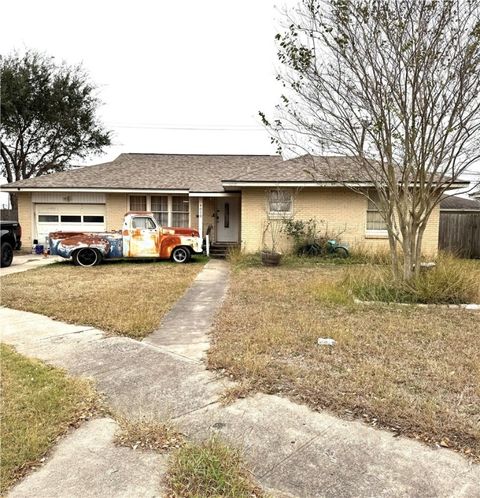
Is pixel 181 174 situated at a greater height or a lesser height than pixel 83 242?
greater

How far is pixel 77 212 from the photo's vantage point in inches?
674

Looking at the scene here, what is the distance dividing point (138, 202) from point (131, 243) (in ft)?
16.0

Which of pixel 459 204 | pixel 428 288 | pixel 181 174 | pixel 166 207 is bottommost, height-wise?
pixel 428 288

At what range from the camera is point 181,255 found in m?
13.5

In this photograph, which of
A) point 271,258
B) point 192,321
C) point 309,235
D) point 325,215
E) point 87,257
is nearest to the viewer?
point 192,321

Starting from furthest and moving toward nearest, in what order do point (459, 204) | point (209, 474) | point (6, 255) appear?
1. point (459, 204)
2. point (6, 255)
3. point (209, 474)

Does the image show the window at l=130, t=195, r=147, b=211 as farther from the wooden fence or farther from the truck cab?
the wooden fence

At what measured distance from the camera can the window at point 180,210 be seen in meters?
17.1

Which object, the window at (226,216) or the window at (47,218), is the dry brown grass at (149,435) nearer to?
the window at (226,216)

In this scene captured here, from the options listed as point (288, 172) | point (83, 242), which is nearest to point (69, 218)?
point (83, 242)

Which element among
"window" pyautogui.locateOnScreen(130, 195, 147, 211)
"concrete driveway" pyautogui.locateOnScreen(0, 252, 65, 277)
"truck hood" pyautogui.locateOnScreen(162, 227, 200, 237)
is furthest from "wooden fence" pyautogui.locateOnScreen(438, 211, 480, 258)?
"concrete driveway" pyautogui.locateOnScreen(0, 252, 65, 277)

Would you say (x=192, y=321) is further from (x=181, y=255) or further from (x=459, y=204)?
(x=459, y=204)

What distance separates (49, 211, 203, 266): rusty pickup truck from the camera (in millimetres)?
12391

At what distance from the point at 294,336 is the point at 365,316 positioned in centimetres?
165
